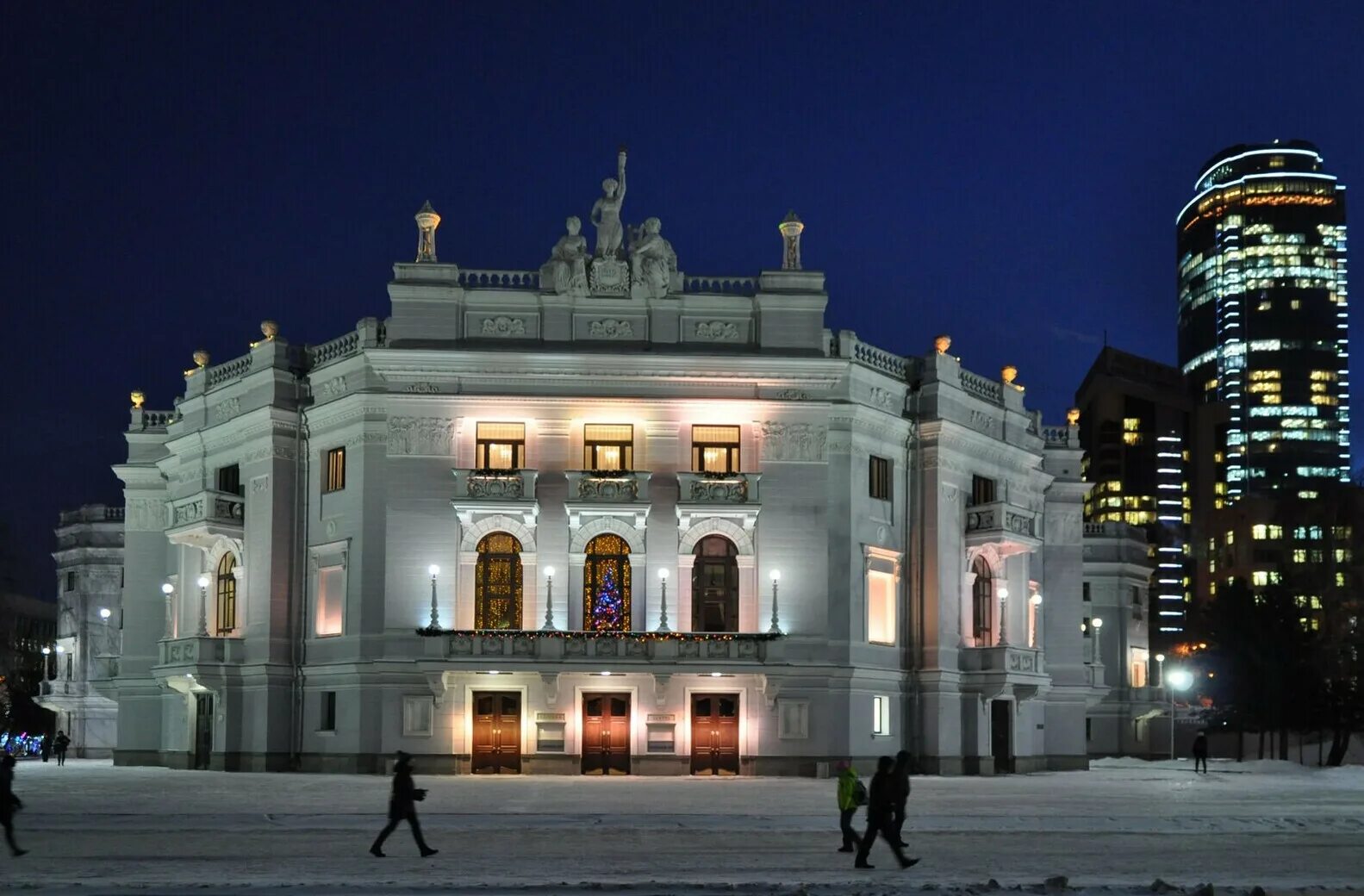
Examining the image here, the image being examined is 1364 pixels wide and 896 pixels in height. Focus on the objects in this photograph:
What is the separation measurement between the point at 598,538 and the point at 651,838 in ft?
91.2

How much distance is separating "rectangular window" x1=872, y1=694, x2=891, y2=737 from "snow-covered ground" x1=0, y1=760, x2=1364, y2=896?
32.5ft

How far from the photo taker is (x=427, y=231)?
60938 mm

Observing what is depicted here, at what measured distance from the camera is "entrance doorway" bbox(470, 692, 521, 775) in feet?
190

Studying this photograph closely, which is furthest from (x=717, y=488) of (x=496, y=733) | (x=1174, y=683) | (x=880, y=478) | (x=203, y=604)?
(x=1174, y=683)

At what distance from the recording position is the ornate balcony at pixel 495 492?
5831cm

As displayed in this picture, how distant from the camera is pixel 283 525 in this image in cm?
6300

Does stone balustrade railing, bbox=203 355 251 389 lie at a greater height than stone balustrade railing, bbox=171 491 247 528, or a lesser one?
greater

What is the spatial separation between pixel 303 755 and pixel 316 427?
38.2ft

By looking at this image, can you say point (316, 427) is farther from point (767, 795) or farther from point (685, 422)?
point (767, 795)

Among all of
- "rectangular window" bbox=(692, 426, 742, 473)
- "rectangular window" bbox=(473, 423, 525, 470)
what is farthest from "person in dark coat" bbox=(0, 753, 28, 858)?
"rectangular window" bbox=(692, 426, 742, 473)

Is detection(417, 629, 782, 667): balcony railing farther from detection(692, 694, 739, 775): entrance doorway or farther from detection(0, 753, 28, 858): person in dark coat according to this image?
detection(0, 753, 28, 858): person in dark coat

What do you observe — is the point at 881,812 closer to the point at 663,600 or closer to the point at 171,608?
the point at 663,600

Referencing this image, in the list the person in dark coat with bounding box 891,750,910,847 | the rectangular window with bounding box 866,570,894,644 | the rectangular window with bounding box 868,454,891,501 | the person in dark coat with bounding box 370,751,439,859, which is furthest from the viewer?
the rectangular window with bounding box 868,454,891,501

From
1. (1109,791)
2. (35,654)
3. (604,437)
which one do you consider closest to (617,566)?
(604,437)
